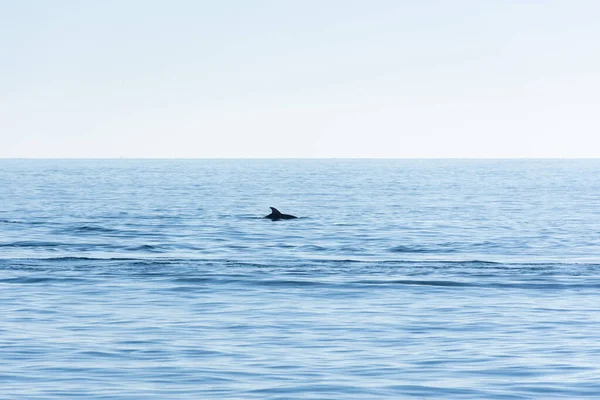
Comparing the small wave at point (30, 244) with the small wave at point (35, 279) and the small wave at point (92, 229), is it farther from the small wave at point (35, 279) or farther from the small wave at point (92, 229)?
the small wave at point (35, 279)

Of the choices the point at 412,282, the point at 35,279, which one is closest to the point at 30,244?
the point at 35,279

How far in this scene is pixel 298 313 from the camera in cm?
2116

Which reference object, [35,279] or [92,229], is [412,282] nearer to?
[35,279]

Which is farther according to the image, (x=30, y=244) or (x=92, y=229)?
(x=92, y=229)

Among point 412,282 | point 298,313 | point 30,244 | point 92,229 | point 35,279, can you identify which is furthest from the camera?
point 92,229

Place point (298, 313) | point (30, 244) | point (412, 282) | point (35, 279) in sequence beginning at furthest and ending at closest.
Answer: point (30, 244), point (35, 279), point (412, 282), point (298, 313)

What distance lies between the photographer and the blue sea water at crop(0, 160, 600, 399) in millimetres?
15359

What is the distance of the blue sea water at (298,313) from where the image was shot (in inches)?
605

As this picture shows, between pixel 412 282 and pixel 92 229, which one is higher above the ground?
pixel 412 282

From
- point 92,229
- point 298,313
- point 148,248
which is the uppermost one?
point 298,313

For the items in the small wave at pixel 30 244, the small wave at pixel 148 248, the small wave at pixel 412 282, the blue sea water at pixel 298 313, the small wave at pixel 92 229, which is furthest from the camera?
the small wave at pixel 92 229

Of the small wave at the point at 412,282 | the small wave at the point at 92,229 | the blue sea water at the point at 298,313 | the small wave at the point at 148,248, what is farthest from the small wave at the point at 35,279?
the small wave at the point at 92,229

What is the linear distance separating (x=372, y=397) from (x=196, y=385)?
2.25 metres

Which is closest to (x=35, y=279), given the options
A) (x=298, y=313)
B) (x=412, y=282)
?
(x=298, y=313)
